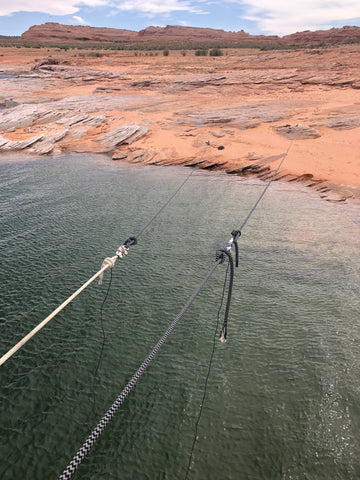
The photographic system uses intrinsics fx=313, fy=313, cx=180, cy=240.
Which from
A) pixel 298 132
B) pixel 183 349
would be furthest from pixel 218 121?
pixel 183 349

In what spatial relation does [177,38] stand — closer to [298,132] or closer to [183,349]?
[298,132]

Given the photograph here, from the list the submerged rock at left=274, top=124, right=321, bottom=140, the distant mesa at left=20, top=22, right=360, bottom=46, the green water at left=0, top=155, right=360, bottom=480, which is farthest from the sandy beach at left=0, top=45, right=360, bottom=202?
the distant mesa at left=20, top=22, right=360, bottom=46

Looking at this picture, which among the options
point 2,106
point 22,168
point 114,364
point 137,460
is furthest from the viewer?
point 2,106

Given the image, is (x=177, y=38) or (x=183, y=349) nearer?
(x=183, y=349)

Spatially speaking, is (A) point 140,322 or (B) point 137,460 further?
(A) point 140,322

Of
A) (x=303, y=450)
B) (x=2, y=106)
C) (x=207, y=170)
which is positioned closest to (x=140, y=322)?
(x=303, y=450)

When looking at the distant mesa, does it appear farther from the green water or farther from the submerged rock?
the green water

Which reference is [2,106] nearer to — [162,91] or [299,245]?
[162,91]
